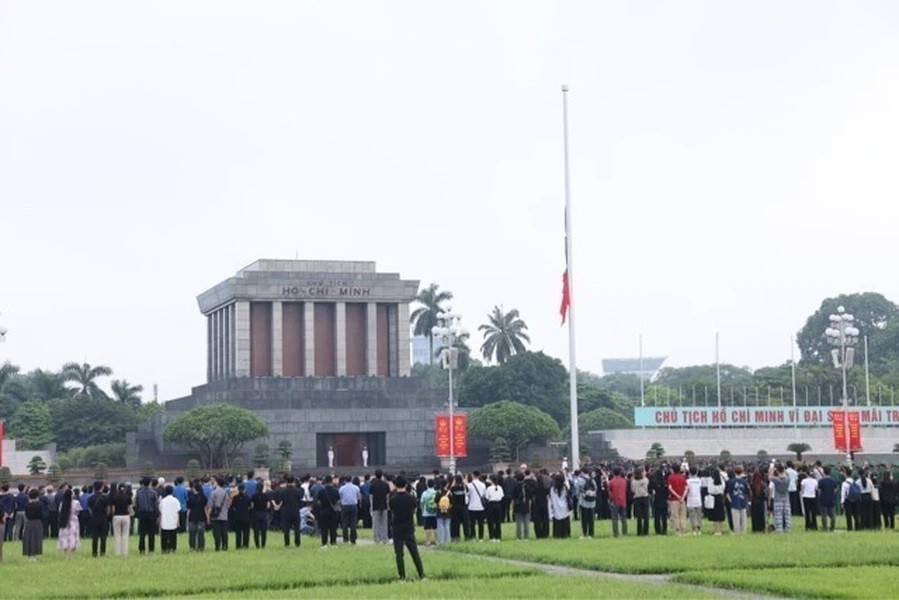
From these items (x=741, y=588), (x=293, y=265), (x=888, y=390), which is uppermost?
(x=293, y=265)

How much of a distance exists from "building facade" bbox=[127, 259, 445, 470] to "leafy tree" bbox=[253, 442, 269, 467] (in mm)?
2081

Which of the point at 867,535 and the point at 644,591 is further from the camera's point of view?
the point at 867,535

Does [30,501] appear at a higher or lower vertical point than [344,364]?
lower

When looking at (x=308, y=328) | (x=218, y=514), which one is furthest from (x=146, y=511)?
(x=308, y=328)

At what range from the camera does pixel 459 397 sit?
95375mm

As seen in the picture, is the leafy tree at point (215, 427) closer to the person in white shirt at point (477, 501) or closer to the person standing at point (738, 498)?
the person in white shirt at point (477, 501)

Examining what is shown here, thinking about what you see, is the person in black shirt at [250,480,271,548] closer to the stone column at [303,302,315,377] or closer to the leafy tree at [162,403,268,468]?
the leafy tree at [162,403,268,468]

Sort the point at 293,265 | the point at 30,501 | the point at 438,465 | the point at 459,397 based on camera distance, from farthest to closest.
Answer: the point at 459,397 → the point at 293,265 → the point at 438,465 → the point at 30,501

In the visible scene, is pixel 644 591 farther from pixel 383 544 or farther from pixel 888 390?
pixel 888 390

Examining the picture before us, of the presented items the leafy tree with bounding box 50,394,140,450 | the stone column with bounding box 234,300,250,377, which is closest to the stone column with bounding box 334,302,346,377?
the stone column with bounding box 234,300,250,377

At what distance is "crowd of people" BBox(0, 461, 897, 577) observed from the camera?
91.3 feet

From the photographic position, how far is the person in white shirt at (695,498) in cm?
2917

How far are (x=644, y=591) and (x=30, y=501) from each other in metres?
13.3

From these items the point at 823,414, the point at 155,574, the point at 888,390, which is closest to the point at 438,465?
the point at 823,414
